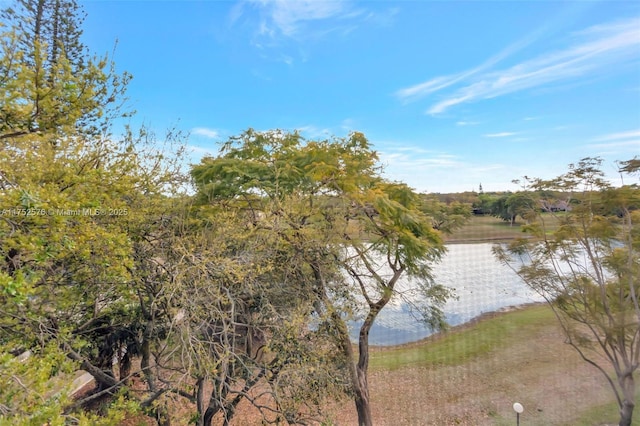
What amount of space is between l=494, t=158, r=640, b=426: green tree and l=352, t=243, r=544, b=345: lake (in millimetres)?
2257

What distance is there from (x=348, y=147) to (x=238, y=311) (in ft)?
11.4

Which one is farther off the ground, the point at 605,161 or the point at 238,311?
the point at 605,161

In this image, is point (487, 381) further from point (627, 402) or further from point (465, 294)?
point (465, 294)

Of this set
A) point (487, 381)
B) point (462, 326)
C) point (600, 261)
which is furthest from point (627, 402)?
point (462, 326)

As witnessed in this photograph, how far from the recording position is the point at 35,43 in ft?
6.67

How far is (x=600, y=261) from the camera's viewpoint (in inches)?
215

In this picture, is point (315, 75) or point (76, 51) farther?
point (315, 75)

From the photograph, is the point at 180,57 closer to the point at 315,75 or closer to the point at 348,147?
the point at 315,75

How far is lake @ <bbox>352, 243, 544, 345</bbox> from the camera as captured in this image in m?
10.2

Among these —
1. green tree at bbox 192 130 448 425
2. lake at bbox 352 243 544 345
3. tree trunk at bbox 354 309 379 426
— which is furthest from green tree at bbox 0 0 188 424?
lake at bbox 352 243 544 345

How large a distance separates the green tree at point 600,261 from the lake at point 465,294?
2257 millimetres

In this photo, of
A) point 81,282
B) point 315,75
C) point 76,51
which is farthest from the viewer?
point 315,75

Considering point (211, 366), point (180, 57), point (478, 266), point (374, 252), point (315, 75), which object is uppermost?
point (315, 75)

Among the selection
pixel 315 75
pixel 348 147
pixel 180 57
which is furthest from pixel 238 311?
pixel 315 75
